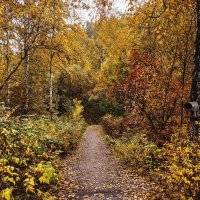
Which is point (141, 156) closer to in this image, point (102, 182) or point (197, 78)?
point (102, 182)

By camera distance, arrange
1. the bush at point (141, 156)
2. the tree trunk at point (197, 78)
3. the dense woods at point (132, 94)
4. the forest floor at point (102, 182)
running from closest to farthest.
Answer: the dense woods at point (132, 94) < the tree trunk at point (197, 78) < the forest floor at point (102, 182) < the bush at point (141, 156)

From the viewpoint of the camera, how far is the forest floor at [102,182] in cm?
678

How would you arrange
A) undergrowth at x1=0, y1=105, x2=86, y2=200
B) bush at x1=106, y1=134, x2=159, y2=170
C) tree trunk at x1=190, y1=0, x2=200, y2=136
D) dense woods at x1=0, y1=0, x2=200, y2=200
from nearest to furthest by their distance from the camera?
undergrowth at x1=0, y1=105, x2=86, y2=200
dense woods at x1=0, y1=0, x2=200, y2=200
tree trunk at x1=190, y1=0, x2=200, y2=136
bush at x1=106, y1=134, x2=159, y2=170

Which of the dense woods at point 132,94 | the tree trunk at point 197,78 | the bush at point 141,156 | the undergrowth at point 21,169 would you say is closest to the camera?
the undergrowth at point 21,169

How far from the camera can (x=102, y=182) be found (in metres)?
7.96

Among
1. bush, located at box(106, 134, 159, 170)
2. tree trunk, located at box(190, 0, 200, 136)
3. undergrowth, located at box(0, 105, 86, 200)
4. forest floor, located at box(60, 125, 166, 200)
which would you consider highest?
tree trunk, located at box(190, 0, 200, 136)

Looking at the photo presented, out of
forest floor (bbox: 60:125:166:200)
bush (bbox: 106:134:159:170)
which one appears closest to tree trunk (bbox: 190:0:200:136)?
forest floor (bbox: 60:125:166:200)

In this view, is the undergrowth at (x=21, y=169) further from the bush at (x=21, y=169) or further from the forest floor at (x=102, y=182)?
the forest floor at (x=102, y=182)

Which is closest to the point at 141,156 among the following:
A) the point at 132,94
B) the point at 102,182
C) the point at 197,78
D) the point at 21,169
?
the point at 102,182

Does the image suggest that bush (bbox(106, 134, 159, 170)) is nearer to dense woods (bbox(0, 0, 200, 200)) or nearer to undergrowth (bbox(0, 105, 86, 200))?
dense woods (bbox(0, 0, 200, 200))

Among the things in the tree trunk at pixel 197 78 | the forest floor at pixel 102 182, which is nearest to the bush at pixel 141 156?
the forest floor at pixel 102 182

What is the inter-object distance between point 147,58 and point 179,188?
7.88 meters

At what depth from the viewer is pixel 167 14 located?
6332 millimetres

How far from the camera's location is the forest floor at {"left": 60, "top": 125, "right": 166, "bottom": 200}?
678cm
